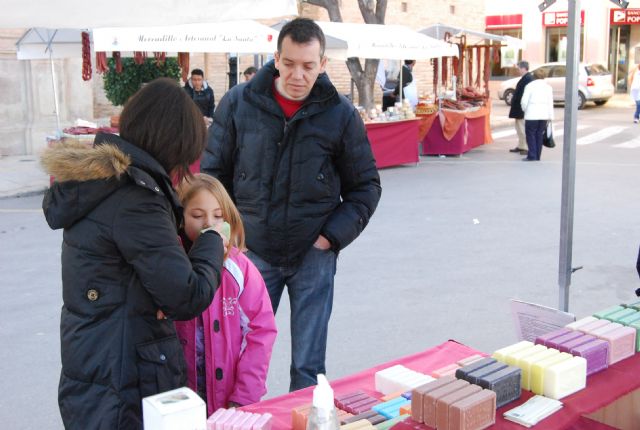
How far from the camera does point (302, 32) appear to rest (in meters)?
3.18

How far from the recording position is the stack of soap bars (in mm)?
2182

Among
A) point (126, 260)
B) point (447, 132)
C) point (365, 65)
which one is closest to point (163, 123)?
point (126, 260)

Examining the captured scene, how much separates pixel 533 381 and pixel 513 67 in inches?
1367

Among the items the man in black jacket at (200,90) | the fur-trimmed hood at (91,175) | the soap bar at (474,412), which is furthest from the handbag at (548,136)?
the fur-trimmed hood at (91,175)

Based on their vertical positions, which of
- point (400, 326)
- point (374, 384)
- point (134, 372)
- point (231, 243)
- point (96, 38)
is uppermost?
point (96, 38)

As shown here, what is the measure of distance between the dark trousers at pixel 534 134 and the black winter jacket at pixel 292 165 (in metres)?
11.2

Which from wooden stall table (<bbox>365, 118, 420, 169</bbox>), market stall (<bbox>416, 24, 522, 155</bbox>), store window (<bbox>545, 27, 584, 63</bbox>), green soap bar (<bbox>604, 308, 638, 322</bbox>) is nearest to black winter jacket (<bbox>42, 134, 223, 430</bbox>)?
green soap bar (<bbox>604, 308, 638, 322</bbox>)

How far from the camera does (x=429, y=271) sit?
695 centimetres

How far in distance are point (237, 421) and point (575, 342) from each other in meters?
1.29

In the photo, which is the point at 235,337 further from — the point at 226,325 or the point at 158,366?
the point at 158,366

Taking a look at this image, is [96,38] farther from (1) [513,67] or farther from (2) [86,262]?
(1) [513,67]

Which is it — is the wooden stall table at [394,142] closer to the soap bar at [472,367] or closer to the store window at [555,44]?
the soap bar at [472,367]

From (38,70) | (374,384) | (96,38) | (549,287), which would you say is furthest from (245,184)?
(38,70)

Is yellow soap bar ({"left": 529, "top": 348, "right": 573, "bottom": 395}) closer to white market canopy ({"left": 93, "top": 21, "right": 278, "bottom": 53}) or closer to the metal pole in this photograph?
the metal pole
